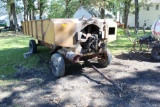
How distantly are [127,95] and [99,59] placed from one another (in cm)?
249

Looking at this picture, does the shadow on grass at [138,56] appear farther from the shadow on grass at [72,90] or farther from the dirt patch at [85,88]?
the shadow on grass at [72,90]

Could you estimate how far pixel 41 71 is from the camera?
21.4 ft

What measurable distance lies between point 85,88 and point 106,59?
1821 millimetres

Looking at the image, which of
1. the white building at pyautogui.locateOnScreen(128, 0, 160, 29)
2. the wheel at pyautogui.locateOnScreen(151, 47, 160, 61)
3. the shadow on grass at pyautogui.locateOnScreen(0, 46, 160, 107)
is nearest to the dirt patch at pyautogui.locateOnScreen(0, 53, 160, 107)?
the shadow on grass at pyautogui.locateOnScreen(0, 46, 160, 107)

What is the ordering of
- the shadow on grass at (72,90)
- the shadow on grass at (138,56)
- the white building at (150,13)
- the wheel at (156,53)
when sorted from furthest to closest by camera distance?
1. the white building at (150,13)
2. the shadow on grass at (138,56)
3. the wheel at (156,53)
4. the shadow on grass at (72,90)

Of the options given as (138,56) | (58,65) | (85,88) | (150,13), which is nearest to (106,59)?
(58,65)

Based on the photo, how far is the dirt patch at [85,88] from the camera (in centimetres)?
424

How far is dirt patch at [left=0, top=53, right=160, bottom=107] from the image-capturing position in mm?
4242

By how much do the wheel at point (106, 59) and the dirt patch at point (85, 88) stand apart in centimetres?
18

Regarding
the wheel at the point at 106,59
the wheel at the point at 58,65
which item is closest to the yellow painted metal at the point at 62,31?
the wheel at the point at 58,65

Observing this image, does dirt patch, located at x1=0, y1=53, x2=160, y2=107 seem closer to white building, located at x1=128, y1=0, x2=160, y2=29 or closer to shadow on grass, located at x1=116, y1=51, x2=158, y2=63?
shadow on grass, located at x1=116, y1=51, x2=158, y2=63

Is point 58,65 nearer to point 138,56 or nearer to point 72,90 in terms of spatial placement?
point 72,90

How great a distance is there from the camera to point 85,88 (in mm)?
4973

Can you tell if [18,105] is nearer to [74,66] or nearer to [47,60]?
[74,66]
